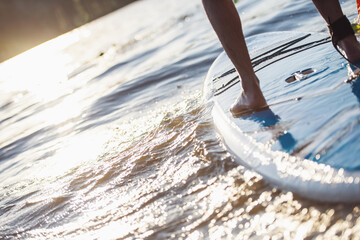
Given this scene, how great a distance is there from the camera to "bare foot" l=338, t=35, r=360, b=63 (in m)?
Result: 1.97

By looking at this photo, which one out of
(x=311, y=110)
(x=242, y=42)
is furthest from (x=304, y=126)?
(x=242, y=42)

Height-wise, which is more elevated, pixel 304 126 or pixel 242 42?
pixel 242 42

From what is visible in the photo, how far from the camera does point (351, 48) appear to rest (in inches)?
78.8

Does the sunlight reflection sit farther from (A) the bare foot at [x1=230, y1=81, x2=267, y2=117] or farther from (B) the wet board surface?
(A) the bare foot at [x1=230, y1=81, x2=267, y2=117]

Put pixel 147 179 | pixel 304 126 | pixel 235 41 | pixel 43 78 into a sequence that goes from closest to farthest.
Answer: pixel 304 126, pixel 235 41, pixel 147 179, pixel 43 78

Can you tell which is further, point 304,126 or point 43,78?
point 43,78

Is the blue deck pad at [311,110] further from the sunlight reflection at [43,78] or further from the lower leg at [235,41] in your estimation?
the sunlight reflection at [43,78]

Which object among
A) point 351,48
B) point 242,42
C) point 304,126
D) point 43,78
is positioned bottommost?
point 304,126

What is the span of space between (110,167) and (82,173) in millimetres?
252

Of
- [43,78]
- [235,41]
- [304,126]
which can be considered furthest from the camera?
[43,78]

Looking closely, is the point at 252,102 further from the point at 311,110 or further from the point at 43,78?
the point at 43,78

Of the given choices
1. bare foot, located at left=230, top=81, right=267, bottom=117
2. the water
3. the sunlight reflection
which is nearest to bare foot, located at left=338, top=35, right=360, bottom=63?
bare foot, located at left=230, top=81, right=267, bottom=117

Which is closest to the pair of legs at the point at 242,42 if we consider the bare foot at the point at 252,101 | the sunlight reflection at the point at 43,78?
the bare foot at the point at 252,101

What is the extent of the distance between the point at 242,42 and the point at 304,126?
1.98 feet
